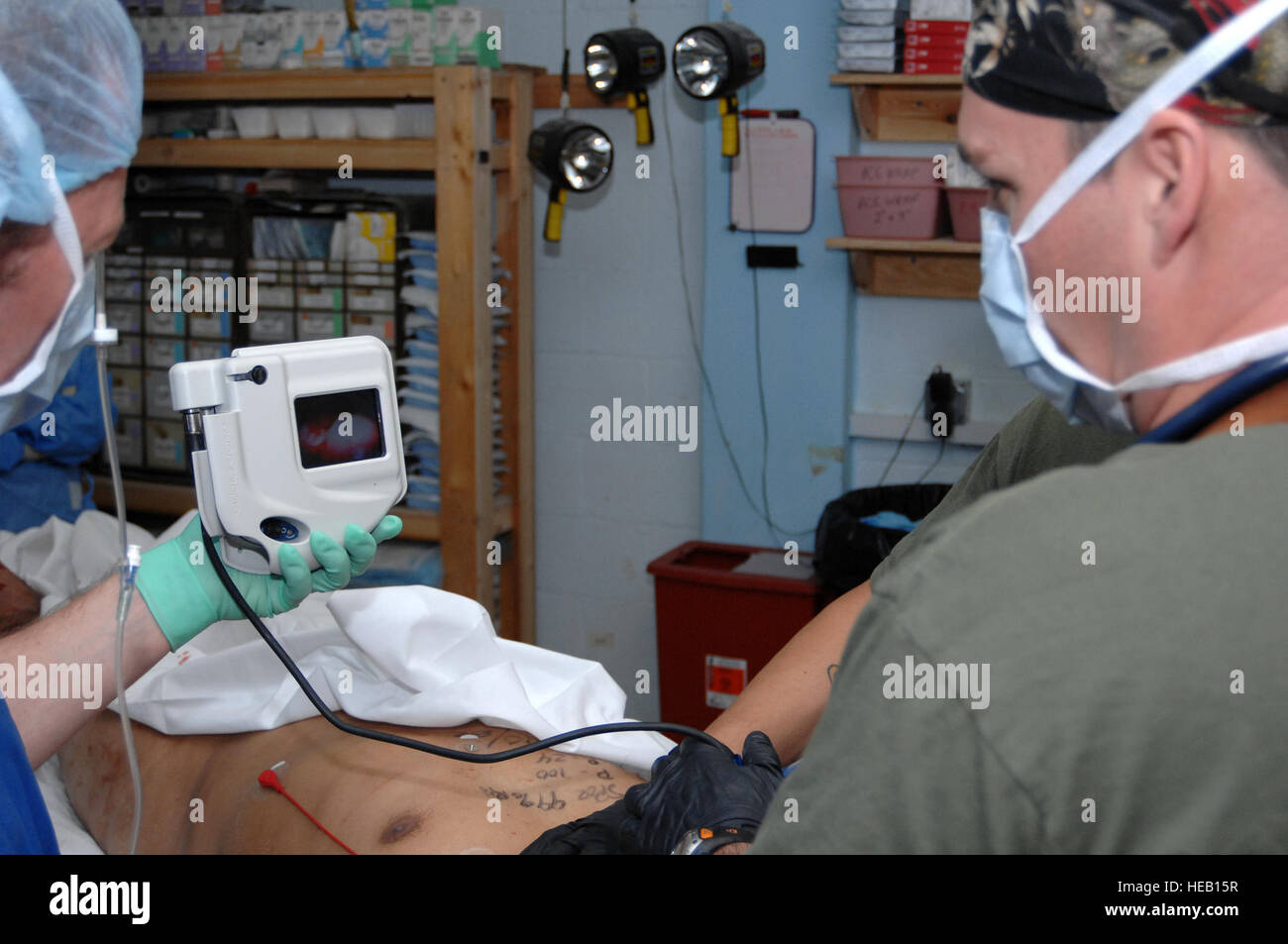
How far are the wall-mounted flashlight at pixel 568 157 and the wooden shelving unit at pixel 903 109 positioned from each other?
53 centimetres

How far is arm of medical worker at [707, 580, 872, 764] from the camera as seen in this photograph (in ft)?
4.10

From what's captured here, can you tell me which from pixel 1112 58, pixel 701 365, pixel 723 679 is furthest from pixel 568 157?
pixel 1112 58

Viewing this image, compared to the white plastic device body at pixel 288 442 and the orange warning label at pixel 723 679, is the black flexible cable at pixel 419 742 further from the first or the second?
the orange warning label at pixel 723 679

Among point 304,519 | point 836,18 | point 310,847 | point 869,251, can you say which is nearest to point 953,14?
point 836,18

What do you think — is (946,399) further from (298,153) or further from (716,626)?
(298,153)

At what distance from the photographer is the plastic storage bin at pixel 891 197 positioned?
2.41 m

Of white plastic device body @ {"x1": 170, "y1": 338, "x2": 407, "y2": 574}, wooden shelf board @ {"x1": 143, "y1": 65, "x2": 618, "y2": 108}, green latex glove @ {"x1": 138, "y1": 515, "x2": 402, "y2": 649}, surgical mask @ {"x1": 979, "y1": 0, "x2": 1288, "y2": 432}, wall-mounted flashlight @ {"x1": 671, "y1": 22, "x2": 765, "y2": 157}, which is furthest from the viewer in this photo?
wooden shelf board @ {"x1": 143, "y1": 65, "x2": 618, "y2": 108}

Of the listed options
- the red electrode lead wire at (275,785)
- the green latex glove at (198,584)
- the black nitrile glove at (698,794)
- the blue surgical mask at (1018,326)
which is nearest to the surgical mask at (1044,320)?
the blue surgical mask at (1018,326)

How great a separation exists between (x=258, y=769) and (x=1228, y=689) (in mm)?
1190

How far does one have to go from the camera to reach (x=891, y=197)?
96.4 inches

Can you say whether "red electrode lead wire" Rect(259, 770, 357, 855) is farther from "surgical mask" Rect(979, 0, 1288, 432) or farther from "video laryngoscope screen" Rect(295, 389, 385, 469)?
"surgical mask" Rect(979, 0, 1288, 432)

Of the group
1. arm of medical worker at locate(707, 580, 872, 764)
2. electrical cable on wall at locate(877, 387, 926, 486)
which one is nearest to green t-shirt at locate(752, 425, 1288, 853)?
arm of medical worker at locate(707, 580, 872, 764)

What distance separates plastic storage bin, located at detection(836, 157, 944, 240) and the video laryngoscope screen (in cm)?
158

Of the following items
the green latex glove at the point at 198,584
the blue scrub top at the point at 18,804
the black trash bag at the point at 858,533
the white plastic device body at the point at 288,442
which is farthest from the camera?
the black trash bag at the point at 858,533
